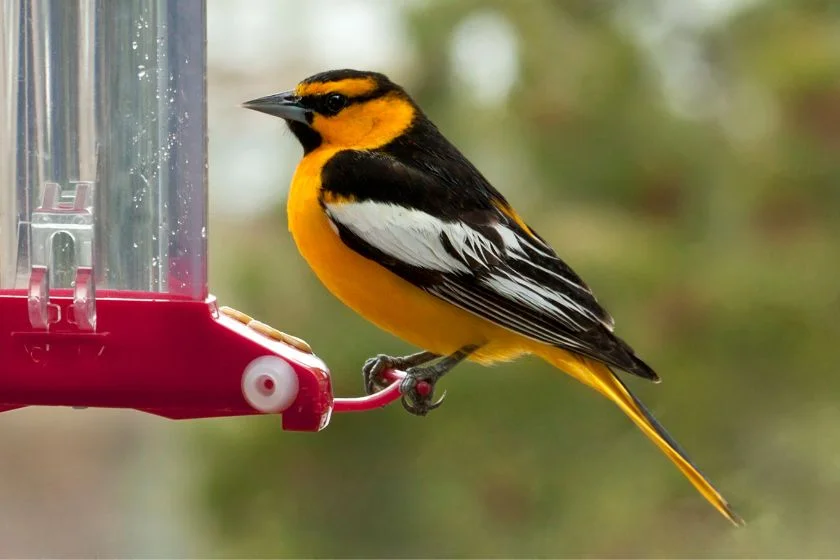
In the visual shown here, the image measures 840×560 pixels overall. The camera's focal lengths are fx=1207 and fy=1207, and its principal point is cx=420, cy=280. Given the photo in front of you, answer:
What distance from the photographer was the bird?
4.96ft

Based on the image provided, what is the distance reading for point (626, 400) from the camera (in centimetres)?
164

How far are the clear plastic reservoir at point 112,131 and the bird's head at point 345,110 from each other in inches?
9.3

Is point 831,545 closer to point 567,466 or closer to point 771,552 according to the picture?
point 771,552

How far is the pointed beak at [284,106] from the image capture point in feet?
4.99

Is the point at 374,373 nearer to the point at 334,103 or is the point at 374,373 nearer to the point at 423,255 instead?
the point at 423,255

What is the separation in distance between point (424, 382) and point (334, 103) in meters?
0.44

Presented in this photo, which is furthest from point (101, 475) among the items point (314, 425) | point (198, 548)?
point (314, 425)

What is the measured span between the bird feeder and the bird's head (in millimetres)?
246

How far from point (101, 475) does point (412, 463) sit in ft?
5.07

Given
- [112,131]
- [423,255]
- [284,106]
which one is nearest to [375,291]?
[423,255]

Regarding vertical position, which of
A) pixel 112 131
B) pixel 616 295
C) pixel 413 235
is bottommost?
pixel 616 295

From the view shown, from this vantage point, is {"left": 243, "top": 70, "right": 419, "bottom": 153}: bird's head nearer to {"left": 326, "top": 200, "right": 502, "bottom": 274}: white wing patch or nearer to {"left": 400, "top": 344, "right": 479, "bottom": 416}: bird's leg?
{"left": 326, "top": 200, "right": 502, "bottom": 274}: white wing patch

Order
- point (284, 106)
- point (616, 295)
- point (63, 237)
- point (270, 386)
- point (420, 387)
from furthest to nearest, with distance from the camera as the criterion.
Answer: point (616, 295) < point (284, 106) < point (420, 387) < point (63, 237) < point (270, 386)

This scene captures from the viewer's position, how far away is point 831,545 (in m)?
3.06
